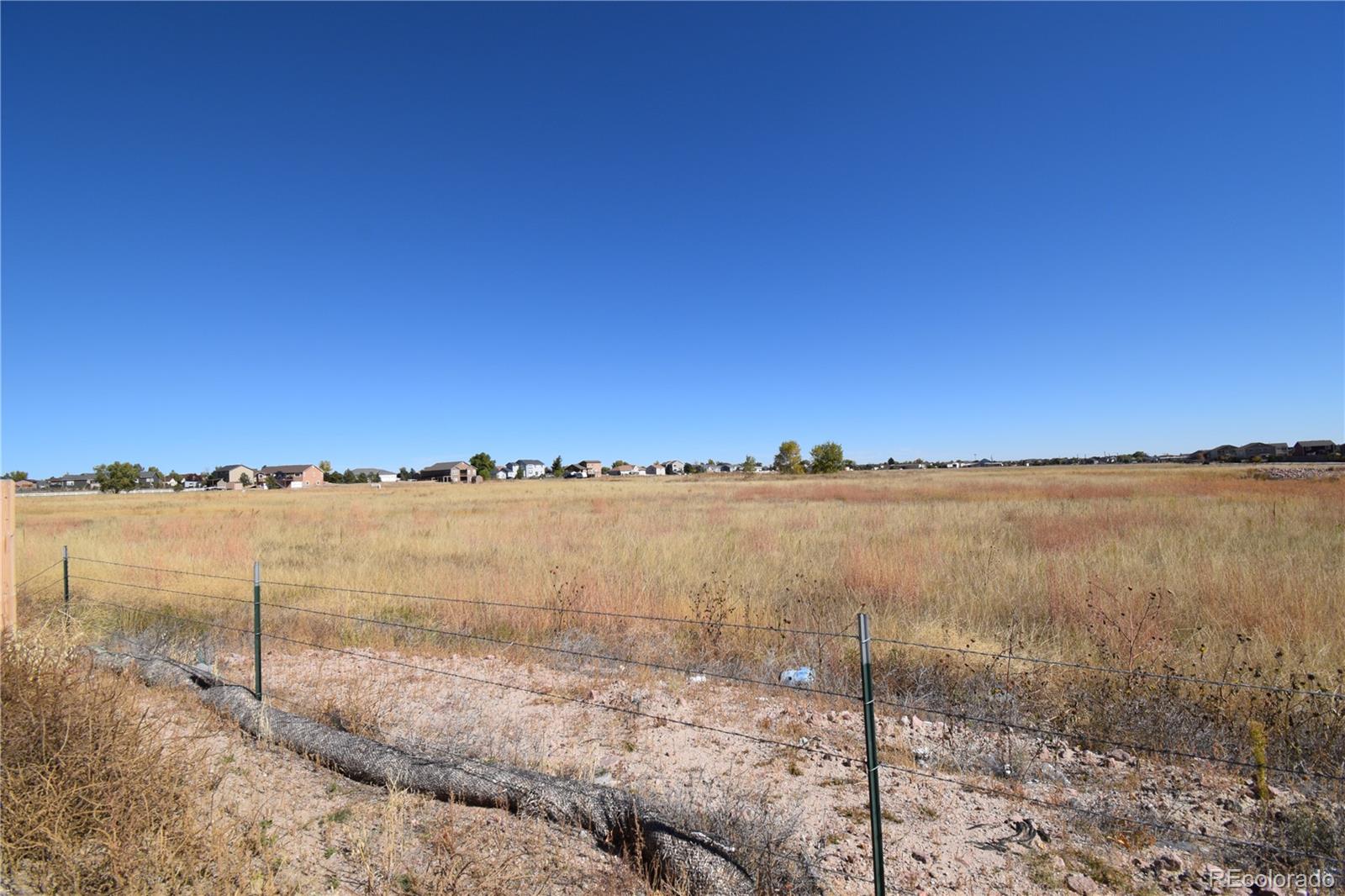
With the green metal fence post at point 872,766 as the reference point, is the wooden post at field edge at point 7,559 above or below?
above

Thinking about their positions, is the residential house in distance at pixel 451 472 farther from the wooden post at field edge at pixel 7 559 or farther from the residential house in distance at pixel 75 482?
the wooden post at field edge at pixel 7 559

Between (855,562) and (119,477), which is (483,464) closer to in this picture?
(119,477)

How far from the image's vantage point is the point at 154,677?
19.1 ft

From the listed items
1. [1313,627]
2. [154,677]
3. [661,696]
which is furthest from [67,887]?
[1313,627]

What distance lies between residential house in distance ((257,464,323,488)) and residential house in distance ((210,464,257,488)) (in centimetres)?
213

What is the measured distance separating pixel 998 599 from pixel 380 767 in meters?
8.04

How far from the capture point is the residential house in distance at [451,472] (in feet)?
398

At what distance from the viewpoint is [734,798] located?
4.10 m

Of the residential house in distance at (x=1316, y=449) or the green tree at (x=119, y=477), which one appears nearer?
the green tree at (x=119, y=477)

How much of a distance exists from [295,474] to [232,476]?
13.5 m

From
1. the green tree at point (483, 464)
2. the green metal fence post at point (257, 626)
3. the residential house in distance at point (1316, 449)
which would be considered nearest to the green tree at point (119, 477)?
the green tree at point (483, 464)

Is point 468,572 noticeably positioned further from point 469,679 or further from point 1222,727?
point 1222,727

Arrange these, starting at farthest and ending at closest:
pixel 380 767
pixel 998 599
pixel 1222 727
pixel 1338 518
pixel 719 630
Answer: pixel 1338 518 < pixel 998 599 < pixel 719 630 < pixel 1222 727 < pixel 380 767

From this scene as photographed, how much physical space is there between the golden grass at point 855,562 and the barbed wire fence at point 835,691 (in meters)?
0.39
